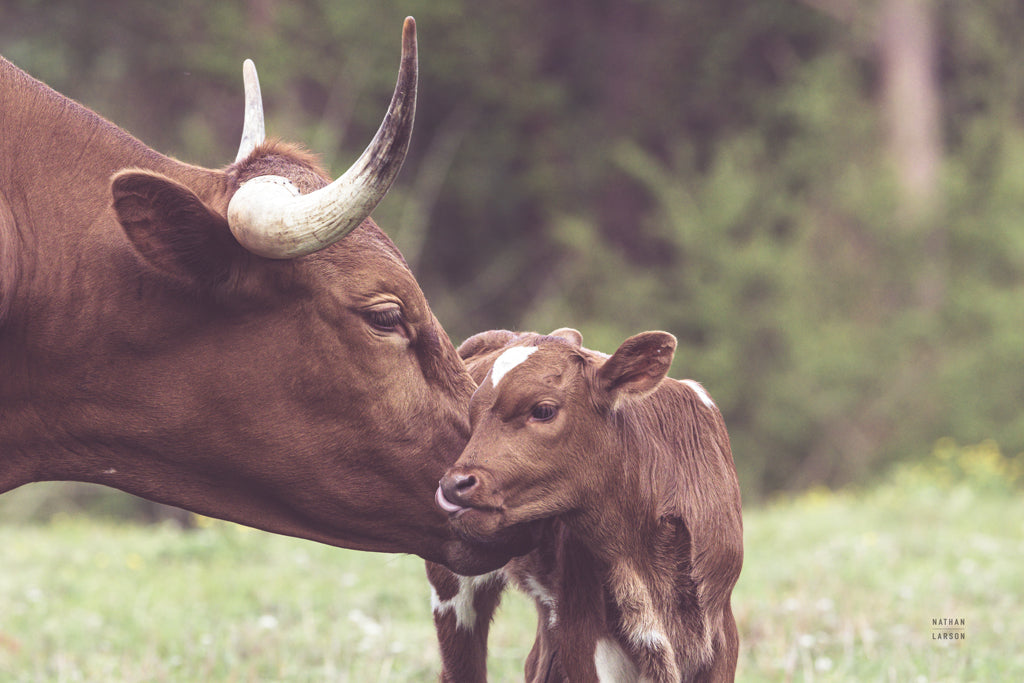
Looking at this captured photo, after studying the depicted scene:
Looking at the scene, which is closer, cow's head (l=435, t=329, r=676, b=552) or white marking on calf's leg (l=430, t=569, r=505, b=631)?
cow's head (l=435, t=329, r=676, b=552)

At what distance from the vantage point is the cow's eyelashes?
377 cm

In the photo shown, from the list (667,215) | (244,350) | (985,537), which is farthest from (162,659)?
(667,215)

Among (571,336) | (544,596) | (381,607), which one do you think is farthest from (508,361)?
(381,607)

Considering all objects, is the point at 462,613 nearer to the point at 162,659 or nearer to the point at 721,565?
the point at 721,565

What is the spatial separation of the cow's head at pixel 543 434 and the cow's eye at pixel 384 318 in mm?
323

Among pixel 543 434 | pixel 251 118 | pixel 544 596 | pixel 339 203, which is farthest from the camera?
pixel 251 118

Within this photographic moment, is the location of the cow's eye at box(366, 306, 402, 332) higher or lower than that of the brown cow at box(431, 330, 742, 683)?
higher

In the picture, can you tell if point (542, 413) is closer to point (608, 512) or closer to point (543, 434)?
point (543, 434)

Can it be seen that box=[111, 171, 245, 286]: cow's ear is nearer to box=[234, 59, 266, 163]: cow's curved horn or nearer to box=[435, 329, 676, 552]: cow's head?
box=[234, 59, 266, 163]: cow's curved horn

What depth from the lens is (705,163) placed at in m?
23.5

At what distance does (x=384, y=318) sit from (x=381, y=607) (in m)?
3.62

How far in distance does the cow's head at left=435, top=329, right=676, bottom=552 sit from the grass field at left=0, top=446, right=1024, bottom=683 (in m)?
1.71

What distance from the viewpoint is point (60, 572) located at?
8.39 meters

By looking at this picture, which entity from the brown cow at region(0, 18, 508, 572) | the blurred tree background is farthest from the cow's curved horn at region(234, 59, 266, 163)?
the blurred tree background
